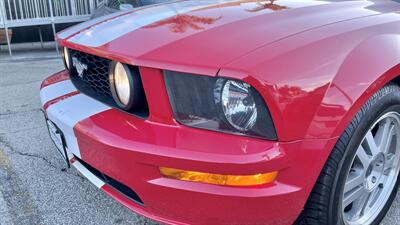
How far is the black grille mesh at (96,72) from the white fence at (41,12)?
5.26m

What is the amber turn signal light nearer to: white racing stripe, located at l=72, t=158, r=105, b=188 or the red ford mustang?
the red ford mustang

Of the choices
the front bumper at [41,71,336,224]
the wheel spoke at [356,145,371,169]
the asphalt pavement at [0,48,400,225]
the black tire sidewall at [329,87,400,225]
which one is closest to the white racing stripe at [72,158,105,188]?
the front bumper at [41,71,336,224]

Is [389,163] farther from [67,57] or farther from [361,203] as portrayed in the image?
[67,57]

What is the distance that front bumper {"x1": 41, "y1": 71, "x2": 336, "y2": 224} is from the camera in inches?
61.2

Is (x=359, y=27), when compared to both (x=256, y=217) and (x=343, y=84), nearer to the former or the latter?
(x=343, y=84)

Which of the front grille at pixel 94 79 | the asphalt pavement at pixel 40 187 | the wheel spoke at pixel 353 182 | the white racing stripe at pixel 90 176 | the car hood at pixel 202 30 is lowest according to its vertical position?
the asphalt pavement at pixel 40 187

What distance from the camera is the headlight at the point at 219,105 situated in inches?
62.3

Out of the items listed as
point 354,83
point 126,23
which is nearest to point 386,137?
point 354,83

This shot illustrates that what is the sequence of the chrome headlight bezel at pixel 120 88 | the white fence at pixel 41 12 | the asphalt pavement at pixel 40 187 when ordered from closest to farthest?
1. the chrome headlight bezel at pixel 120 88
2. the asphalt pavement at pixel 40 187
3. the white fence at pixel 41 12

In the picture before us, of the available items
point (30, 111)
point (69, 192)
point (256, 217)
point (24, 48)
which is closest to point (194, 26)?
point (256, 217)

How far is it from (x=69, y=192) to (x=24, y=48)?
633 cm

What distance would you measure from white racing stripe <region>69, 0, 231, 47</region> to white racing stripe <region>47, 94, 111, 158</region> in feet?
0.97

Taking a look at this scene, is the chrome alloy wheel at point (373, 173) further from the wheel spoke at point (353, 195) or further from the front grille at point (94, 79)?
the front grille at point (94, 79)

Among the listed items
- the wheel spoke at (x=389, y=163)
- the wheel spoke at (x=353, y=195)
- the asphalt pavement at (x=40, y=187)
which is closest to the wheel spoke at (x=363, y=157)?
the wheel spoke at (x=353, y=195)
